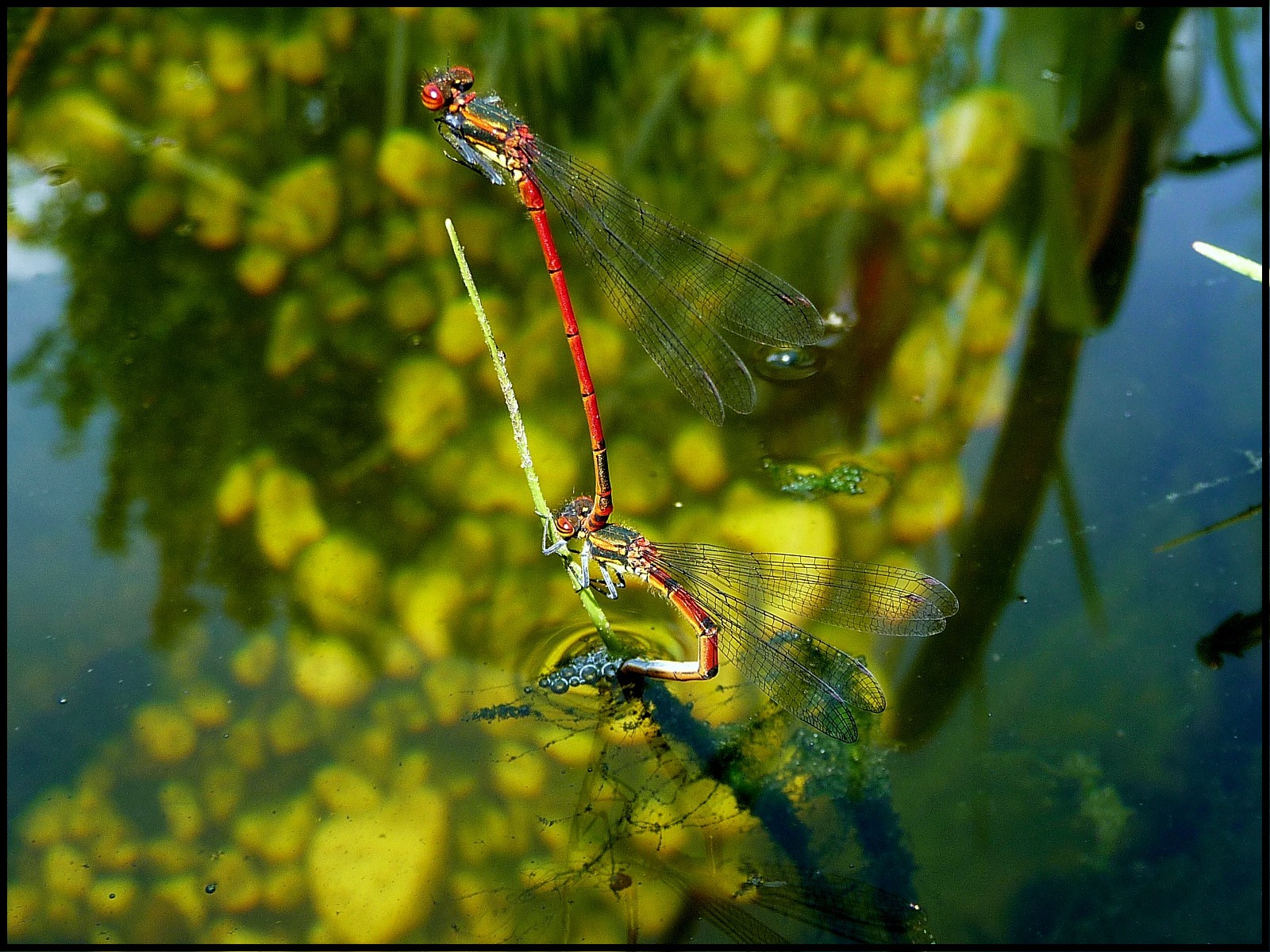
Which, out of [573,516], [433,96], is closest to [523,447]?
[573,516]

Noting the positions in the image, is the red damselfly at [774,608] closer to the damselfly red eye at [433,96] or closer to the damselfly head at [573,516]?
the damselfly head at [573,516]

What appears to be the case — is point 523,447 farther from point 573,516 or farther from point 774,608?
point 774,608

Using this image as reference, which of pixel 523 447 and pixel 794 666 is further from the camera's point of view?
pixel 794 666

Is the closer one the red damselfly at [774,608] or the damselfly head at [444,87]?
the damselfly head at [444,87]

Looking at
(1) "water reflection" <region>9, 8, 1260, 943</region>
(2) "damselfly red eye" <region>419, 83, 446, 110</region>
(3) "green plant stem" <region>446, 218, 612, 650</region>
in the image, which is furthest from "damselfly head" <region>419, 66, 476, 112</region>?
(1) "water reflection" <region>9, 8, 1260, 943</region>

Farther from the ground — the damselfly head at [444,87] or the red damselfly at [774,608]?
the damselfly head at [444,87]

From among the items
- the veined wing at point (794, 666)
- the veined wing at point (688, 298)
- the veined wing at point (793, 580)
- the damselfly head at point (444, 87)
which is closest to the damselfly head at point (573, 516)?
the veined wing at point (793, 580)

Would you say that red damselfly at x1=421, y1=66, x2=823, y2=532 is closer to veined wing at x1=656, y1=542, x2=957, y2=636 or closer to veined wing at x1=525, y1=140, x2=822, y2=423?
veined wing at x1=525, y1=140, x2=822, y2=423
